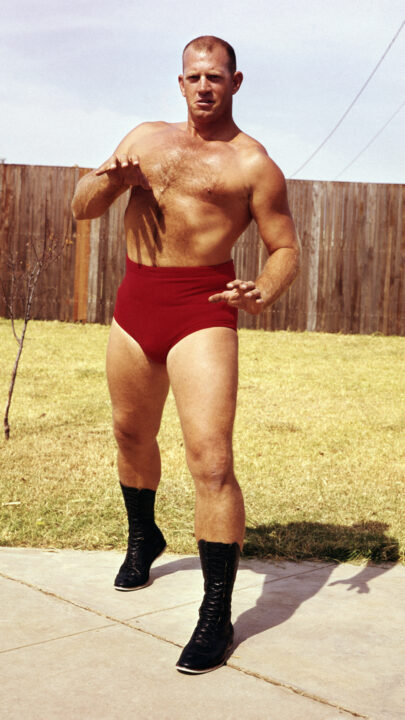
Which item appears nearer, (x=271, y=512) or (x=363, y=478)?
(x=271, y=512)

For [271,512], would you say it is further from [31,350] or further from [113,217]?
[113,217]

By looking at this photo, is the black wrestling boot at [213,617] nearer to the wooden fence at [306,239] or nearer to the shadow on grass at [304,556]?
the shadow on grass at [304,556]

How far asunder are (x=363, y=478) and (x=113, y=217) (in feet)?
24.8

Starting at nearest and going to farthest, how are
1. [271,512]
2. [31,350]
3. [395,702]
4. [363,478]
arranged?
[395,702] → [271,512] → [363,478] → [31,350]

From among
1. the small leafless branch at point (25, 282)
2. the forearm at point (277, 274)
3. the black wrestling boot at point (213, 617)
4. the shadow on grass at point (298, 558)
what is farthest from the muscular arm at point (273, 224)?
the small leafless branch at point (25, 282)

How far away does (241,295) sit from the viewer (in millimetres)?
2631

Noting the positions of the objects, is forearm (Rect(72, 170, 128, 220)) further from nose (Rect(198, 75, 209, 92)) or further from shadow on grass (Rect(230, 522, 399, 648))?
shadow on grass (Rect(230, 522, 399, 648))

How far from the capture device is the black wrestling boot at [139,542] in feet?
10.9

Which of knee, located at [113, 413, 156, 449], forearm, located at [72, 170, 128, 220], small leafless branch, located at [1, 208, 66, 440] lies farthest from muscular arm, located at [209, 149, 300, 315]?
small leafless branch, located at [1, 208, 66, 440]

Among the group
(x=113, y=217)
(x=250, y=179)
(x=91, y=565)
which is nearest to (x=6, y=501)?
(x=91, y=565)

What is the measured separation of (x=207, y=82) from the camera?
296 cm

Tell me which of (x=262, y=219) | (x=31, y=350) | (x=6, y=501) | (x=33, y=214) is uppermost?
(x=33, y=214)

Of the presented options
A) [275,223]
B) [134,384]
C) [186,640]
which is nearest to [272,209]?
[275,223]

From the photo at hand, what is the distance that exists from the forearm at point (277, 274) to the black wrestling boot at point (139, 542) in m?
1.07
